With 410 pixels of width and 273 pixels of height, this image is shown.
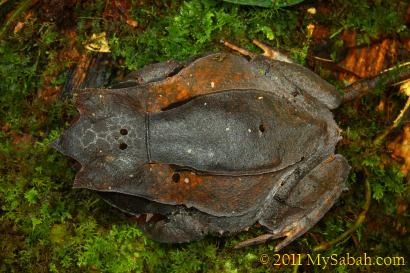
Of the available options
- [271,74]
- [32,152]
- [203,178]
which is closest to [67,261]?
[32,152]

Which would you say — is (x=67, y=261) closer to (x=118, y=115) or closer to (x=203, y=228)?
(x=203, y=228)

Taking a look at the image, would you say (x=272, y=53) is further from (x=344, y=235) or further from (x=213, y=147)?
(x=344, y=235)

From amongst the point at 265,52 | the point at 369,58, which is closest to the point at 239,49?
the point at 265,52

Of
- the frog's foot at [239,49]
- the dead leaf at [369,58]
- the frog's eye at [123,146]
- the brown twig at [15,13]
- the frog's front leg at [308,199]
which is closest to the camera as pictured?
the frog's eye at [123,146]

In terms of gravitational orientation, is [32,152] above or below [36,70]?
below

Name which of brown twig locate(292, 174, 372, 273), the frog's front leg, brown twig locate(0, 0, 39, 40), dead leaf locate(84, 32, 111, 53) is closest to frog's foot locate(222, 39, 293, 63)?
the frog's front leg

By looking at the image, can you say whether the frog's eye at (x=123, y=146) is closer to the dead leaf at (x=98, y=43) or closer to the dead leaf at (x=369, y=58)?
the dead leaf at (x=98, y=43)

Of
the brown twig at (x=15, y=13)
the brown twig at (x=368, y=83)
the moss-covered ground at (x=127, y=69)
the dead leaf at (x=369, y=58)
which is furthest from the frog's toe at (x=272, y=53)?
the brown twig at (x=15, y=13)
